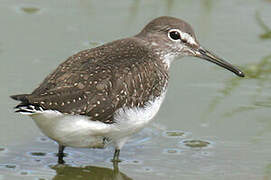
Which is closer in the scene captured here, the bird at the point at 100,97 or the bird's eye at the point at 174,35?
the bird at the point at 100,97

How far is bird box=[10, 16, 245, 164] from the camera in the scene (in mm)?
8656

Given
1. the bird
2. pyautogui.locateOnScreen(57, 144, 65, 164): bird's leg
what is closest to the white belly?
the bird

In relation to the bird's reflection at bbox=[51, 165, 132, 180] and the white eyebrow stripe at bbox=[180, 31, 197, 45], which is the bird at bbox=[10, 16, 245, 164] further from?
the white eyebrow stripe at bbox=[180, 31, 197, 45]

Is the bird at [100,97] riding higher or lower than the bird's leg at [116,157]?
higher

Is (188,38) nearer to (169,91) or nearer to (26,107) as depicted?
(169,91)

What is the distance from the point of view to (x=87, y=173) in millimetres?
9367

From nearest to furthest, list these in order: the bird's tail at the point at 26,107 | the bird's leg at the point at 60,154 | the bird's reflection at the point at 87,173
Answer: the bird's tail at the point at 26,107 < the bird's reflection at the point at 87,173 < the bird's leg at the point at 60,154

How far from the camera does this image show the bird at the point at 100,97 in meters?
8.66

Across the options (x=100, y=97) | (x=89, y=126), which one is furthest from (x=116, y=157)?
(x=100, y=97)

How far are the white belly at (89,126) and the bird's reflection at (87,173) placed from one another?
0.37 m

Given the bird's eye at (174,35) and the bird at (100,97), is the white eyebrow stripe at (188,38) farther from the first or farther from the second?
the bird at (100,97)

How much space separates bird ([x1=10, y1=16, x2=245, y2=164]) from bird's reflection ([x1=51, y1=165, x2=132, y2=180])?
21cm

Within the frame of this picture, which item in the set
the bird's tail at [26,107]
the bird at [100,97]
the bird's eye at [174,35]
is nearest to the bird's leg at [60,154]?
the bird at [100,97]

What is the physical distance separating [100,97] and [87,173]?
1106mm
